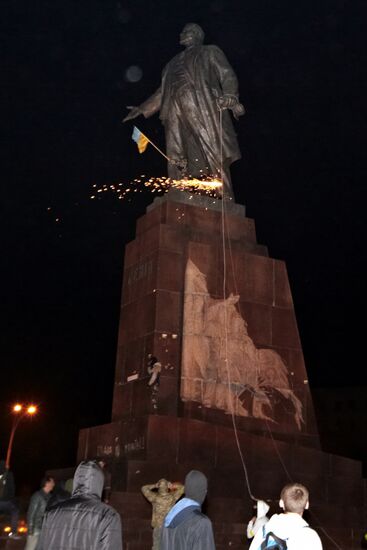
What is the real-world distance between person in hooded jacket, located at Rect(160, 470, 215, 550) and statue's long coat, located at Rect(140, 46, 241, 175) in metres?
10.9

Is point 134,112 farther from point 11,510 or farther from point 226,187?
point 11,510

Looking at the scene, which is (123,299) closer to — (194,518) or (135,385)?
(135,385)

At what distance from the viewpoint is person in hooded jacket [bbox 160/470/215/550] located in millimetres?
4453

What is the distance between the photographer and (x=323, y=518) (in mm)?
10680

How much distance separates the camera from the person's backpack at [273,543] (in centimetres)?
396

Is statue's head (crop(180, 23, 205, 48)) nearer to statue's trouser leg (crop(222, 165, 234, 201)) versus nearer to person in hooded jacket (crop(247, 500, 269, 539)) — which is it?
statue's trouser leg (crop(222, 165, 234, 201))

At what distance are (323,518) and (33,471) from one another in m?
38.3

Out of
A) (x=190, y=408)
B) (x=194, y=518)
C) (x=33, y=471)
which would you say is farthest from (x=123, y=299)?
(x=33, y=471)

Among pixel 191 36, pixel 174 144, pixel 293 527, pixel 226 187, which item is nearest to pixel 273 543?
pixel 293 527

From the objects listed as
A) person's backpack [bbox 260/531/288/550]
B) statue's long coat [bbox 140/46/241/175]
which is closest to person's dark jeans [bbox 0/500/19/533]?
person's backpack [bbox 260/531/288/550]

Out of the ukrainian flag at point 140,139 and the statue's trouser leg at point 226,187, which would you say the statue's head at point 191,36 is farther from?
the statue's trouser leg at point 226,187

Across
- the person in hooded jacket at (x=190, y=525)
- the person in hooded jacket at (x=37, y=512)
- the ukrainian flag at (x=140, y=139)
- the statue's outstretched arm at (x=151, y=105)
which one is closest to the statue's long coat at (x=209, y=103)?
the statue's outstretched arm at (x=151, y=105)

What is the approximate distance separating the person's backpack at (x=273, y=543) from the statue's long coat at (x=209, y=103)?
11524mm

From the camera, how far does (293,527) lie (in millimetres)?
4035
